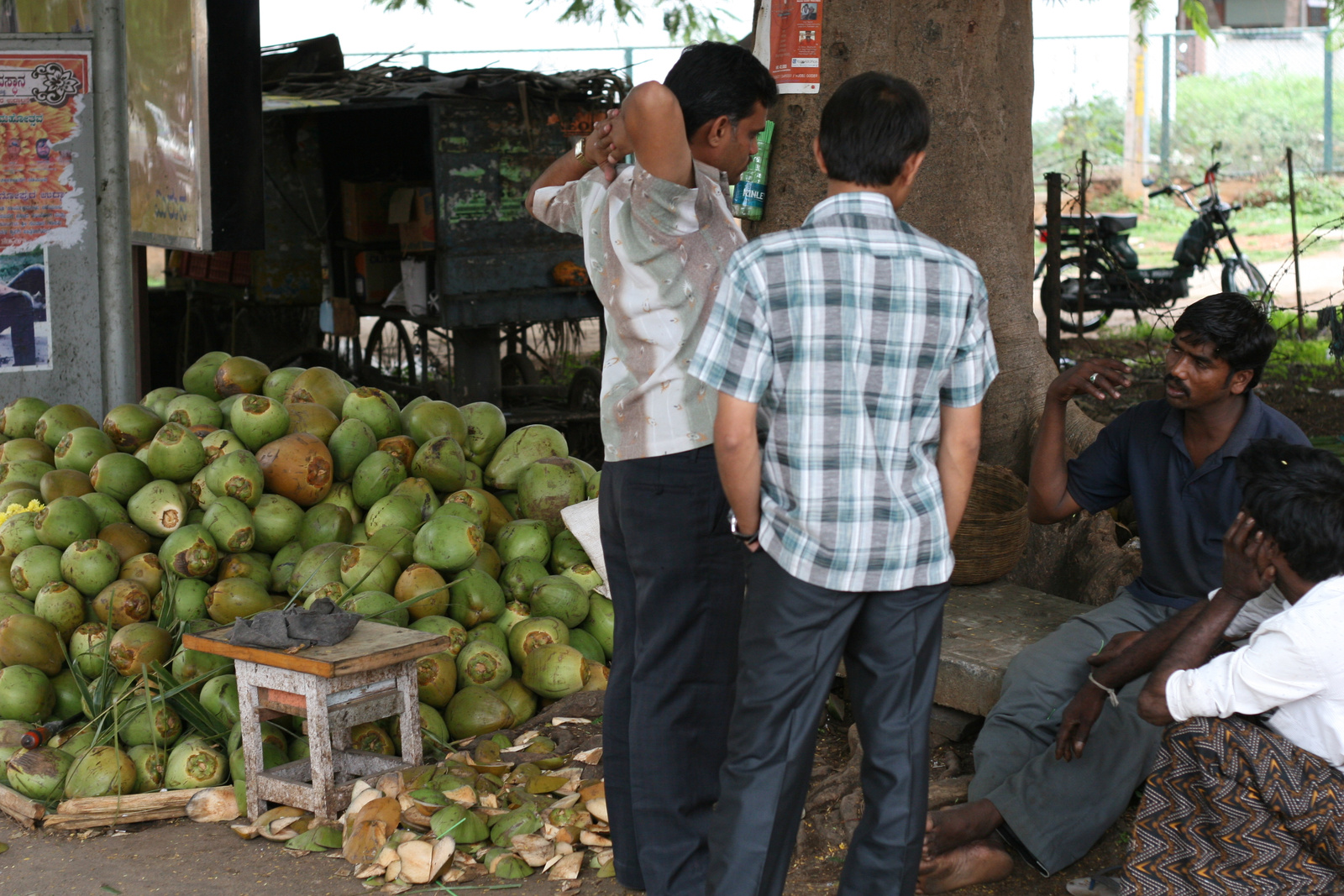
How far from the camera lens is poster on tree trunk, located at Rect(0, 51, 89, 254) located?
5.39m

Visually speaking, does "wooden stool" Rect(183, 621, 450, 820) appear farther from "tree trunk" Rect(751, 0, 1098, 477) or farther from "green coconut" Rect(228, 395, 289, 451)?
"tree trunk" Rect(751, 0, 1098, 477)

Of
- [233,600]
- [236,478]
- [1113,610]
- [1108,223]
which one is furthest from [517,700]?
[1108,223]

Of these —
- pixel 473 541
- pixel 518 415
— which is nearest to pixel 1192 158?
pixel 518 415

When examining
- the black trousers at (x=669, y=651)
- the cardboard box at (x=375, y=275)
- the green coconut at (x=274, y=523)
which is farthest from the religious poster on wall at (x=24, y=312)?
the black trousers at (x=669, y=651)

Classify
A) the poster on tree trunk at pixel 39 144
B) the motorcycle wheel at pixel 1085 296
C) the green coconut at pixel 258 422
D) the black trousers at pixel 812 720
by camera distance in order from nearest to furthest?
the black trousers at pixel 812 720 < the green coconut at pixel 258 422 < the poster on tree trunk at pixel 39 144 < the motorcycle wheel at pixel 1085 296

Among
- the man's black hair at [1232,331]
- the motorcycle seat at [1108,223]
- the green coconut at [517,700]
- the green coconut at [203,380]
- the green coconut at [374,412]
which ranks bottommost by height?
the green coconut at [517,700]

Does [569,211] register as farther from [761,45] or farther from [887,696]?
[761,45]

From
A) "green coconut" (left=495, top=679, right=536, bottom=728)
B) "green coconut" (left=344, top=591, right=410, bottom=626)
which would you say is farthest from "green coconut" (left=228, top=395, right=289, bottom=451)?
Answer: "green coconut" (left=495, top=679, right=536, bottom=728)

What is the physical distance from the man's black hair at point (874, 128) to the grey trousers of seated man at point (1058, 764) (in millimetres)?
1378

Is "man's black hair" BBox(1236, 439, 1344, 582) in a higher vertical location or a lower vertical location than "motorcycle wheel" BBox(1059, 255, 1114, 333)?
lower

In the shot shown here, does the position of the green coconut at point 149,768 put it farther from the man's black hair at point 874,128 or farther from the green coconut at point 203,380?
the man's black hair at point 874,128

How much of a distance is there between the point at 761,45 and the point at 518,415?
3.53 m

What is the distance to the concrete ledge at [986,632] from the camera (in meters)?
3.17

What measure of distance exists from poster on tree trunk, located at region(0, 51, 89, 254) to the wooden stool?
3017 mm
